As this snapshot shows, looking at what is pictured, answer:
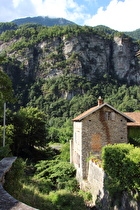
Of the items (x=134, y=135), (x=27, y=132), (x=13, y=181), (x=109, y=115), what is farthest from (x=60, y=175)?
(x=13, y=181)

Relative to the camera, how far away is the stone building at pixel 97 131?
16266 mm

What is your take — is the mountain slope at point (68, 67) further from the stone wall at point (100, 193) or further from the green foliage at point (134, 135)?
the stone wall at point (100, 193)

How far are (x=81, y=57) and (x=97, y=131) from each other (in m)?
87.0

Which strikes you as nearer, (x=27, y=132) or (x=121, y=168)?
(x=121, y=168)

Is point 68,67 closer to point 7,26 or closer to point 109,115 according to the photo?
point 109,115

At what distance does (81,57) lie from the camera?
98312 mm

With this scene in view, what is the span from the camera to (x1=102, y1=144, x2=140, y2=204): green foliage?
8266mm

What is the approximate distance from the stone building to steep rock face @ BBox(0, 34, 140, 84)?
79867 millimetres

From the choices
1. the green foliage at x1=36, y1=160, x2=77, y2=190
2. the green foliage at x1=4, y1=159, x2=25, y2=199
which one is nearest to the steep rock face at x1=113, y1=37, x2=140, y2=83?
the green foliage at x1=36, y1=160, x2=77, y2=190

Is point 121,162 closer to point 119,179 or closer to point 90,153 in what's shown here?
point 119,179

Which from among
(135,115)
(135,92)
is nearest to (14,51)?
(135,92)

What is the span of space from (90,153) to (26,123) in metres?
13.1

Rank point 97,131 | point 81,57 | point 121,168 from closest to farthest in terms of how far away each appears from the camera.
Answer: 1. point 121,168
2. point 97,131
3. point 81,57

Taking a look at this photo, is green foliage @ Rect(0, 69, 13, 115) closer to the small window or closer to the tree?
the small window
